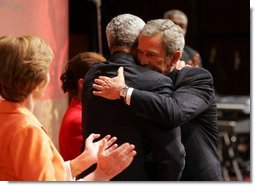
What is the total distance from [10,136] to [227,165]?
246 centimetres

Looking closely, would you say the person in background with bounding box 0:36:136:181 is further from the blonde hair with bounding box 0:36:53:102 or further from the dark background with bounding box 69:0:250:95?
the dark background with bounding box 69:0:250:95

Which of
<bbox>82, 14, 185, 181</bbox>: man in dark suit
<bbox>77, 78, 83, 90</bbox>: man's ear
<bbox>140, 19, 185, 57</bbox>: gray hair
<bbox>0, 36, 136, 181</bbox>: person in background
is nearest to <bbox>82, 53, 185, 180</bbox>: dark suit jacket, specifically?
<bbox>82, 14, 185, 181</bbox>: man in dark suit

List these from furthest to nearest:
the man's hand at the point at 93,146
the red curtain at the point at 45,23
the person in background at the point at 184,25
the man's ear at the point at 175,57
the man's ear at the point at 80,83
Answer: the person in background at the point at 184,25
the man's ear at the point at 80,83
the red curtain at the point at 45,23
the man's ear at the point at 175,57
the man's hand at the point at 93,146

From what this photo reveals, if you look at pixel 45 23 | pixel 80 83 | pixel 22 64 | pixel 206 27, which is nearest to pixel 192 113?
pixel 80 83

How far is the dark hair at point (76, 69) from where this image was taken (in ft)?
7.57

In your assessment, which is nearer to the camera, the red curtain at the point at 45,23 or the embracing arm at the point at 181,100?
the embracing arm at the point at 181,100

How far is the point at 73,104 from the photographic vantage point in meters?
2.35

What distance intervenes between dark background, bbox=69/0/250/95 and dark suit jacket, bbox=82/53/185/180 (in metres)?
0.25

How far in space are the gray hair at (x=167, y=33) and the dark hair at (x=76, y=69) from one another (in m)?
0.34

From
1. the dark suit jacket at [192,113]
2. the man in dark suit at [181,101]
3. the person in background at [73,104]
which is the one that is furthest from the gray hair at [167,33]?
the person in background at [73,104]

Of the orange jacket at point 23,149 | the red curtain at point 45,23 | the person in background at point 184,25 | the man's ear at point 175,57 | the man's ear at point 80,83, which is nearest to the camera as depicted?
the orange jacket at point 23,149

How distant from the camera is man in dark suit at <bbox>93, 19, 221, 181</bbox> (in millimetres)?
1942

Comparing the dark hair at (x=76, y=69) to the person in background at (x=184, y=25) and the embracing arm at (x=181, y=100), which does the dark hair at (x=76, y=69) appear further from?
the person in background at (x=184, y=25)

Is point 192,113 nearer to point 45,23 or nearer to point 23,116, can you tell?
point 23,116
